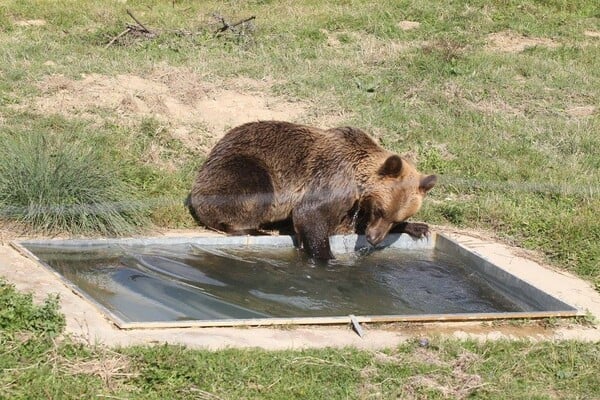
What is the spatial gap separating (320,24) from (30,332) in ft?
34.5

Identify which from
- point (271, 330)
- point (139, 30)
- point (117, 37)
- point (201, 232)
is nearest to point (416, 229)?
point (201, 232)

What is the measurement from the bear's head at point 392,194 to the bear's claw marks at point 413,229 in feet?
1.30

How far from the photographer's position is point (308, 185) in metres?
8.38

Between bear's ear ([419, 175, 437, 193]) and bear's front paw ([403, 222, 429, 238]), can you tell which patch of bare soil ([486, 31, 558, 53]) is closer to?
bear's front paw ([403, 222, 429, 238])

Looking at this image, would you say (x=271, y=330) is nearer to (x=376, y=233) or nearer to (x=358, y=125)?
(x=376, y=233)

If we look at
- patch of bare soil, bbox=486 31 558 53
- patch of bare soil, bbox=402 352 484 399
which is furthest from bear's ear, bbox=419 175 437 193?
patch of bare soil, bbox=486 31 558 53

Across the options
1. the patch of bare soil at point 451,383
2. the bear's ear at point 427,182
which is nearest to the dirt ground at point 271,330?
the patch of bare soil at point 451,383

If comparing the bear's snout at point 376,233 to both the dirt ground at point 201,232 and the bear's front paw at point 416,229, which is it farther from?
the dirt ground at point 201,232

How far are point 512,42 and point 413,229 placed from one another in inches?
304

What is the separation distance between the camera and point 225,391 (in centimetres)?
502

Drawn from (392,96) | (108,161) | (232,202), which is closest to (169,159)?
(108,161)

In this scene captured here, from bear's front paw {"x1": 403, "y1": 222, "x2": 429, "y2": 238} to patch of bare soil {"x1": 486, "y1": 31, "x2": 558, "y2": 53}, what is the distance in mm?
6992

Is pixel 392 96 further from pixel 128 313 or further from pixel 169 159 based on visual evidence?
pixel 128 313

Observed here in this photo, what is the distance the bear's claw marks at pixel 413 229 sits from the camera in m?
8.56
